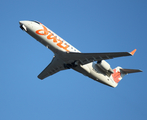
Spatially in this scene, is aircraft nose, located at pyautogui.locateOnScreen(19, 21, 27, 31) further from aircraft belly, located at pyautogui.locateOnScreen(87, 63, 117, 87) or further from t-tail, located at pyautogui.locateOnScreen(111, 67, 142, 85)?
t-tail, located at pyautogui.locateOnScreen(111, 67, 142, 85)

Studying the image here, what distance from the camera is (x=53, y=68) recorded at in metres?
27.9

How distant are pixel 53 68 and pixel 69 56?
5.26 m

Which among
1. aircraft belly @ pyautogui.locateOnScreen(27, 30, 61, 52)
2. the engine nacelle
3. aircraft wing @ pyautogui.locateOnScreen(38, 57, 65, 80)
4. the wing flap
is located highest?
the engine nacelle

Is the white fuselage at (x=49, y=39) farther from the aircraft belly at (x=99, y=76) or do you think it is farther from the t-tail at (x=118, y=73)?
the t-tail at (x=118, y=73)

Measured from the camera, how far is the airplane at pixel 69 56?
22.8 m

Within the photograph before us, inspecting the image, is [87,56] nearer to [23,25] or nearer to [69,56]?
[69,56]

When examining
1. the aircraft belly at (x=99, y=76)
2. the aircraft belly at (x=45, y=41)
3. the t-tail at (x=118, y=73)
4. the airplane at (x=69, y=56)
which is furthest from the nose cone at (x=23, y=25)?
the t-tail at (x=118, y=73)

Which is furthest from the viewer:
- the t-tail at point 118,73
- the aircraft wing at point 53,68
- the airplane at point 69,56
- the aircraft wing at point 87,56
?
the t-tail at point 118,73

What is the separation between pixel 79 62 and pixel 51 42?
4.17 meters

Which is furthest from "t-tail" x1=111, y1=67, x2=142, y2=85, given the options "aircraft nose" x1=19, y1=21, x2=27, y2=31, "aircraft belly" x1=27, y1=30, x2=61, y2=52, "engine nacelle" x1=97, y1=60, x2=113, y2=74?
"aircraft nose" x1=19, y1=21, x2=27, y2=31

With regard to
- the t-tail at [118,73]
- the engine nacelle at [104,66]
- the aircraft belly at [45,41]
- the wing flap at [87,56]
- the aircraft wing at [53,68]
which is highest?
the t-tail at [118,73]

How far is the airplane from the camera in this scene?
22.8m

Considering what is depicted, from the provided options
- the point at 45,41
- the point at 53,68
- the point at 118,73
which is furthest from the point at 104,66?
the point at 45,41

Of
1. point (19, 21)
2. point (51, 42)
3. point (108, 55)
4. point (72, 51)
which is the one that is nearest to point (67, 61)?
point (72, 51)
